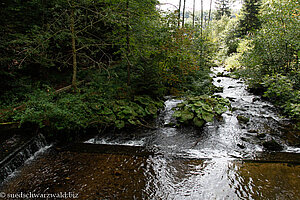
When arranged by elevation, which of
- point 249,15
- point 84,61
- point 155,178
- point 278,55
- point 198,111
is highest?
point 249,15

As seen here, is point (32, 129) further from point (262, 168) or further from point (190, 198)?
point (262, 168)

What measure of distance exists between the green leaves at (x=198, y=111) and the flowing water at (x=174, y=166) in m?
0.43

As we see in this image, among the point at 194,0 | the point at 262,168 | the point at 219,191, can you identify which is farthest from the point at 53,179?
the point at 194,0

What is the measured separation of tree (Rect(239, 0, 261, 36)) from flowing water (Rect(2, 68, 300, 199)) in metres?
22.5

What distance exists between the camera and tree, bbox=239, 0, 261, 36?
22984 mm

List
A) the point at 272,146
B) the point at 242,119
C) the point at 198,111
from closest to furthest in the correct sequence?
1. the point at 272,146
2. the point at 198,111
3. the point at 242,119

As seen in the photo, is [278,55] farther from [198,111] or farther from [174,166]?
[174,166]

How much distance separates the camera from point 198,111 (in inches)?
252

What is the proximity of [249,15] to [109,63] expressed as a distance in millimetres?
25722

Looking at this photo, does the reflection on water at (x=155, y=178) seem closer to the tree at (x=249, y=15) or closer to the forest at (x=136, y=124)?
the forest at (x=136, y=124)

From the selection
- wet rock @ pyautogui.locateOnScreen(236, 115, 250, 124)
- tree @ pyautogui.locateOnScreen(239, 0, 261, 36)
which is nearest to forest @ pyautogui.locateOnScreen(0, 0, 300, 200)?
wet rock @ pyautogui.locateOnScreen(236, 115, 250, 124)

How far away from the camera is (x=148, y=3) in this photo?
7.14 metres

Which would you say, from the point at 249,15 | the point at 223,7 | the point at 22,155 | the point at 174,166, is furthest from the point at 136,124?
the point at 223,7

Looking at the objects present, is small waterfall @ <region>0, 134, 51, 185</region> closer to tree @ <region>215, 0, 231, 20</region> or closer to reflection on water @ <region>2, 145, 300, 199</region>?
reflection on water @ <region>2, 145, 300, 199</region>
